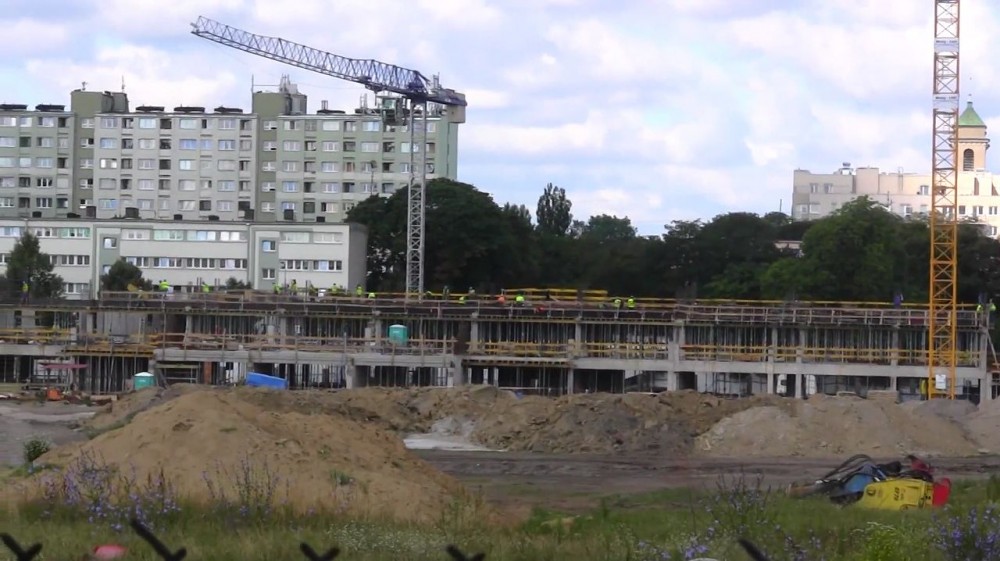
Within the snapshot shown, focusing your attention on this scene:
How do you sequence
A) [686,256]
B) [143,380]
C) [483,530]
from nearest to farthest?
[483,530], [143,380], [686,256]

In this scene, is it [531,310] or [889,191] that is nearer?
[531,310]

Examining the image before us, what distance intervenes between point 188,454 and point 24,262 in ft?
226

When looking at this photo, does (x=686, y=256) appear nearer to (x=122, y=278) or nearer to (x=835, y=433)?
(x=122, y=278)

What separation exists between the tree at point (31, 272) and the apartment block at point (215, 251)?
12.5 feet

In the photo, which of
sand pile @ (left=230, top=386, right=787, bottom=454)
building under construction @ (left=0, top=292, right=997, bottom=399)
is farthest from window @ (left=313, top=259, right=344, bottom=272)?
sand pile @ (left=230, top=386, right=787, bottom=454)

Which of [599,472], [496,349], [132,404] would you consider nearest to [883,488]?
[599,472]

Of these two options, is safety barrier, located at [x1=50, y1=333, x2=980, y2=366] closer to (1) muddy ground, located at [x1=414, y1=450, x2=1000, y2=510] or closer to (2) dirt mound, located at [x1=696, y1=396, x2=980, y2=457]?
(2) dirt mound, located at [x1=696, y1=396, x2=980, y2=457]

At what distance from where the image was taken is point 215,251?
9594cm

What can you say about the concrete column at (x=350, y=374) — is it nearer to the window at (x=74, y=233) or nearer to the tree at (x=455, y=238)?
the tree at (x=455, y=238)

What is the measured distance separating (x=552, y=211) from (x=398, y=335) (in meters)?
65.6

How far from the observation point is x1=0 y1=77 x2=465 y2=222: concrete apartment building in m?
115

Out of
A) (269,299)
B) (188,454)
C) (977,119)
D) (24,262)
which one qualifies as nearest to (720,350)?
(269,299)

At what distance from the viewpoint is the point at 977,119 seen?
522 feet

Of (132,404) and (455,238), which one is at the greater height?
(455,238)
